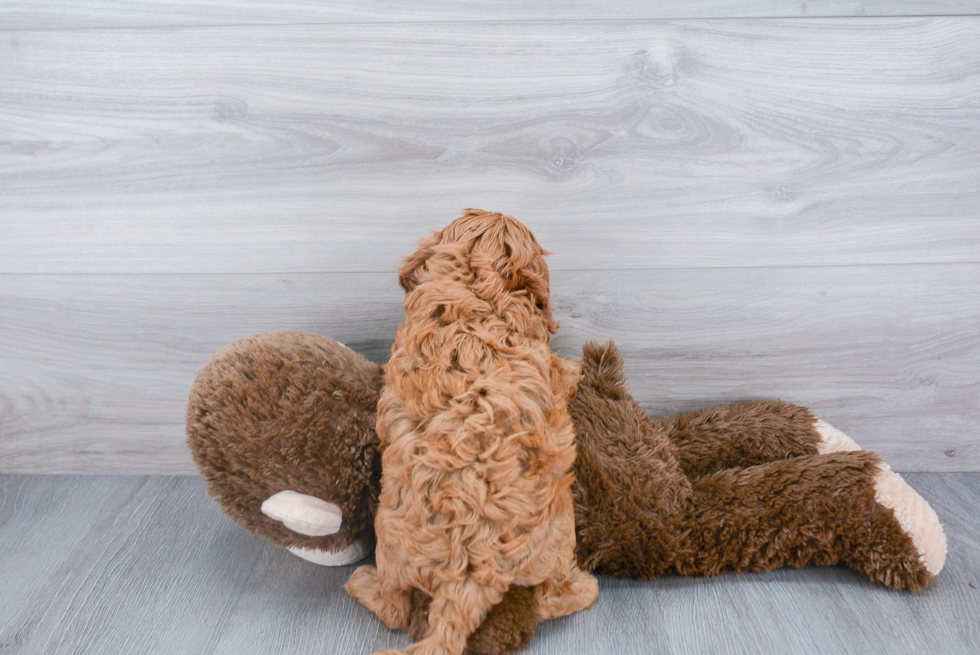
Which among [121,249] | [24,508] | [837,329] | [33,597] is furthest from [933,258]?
[24,508]

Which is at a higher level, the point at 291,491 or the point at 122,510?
the point at 291,491

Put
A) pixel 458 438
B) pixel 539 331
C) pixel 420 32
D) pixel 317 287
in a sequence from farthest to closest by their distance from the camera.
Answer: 1. pixel 317 287
2. pixel 420 32
3. pixel 539 331
4. pixel 458 438

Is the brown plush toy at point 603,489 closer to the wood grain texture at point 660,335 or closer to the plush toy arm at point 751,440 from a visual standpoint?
the plush toy arm at point 751,440

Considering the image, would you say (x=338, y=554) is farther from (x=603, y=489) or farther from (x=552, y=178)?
(x=552, y=178)

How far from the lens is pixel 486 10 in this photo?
0.95 m

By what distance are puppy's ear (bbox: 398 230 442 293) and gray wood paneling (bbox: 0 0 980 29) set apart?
356 mm

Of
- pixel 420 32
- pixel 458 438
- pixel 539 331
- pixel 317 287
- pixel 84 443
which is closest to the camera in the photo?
pixel 458 438

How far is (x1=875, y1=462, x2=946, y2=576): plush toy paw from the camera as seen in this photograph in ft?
2.82

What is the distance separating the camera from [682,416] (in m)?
1.07

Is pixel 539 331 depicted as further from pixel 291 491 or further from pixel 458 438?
pixel 291 491

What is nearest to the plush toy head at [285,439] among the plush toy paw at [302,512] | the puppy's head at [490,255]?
the plush toy paw at [302,512]

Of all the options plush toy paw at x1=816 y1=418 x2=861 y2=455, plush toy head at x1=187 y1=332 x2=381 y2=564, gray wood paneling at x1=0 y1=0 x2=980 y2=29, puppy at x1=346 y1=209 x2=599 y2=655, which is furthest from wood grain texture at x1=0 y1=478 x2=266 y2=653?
plush toy paw at x1=816 y1=418 x2=861 y2=455

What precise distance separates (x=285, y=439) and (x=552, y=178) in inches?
21.4

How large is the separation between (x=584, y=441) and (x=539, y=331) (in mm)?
192
